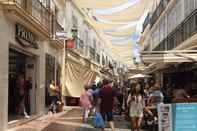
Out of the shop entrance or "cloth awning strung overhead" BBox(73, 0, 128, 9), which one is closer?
"cloth awning strung overhead" BBox(73, 0, 128, 9)

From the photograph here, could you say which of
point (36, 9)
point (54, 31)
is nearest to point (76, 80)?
point (54, 31)

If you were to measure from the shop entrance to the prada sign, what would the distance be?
0.71 meters

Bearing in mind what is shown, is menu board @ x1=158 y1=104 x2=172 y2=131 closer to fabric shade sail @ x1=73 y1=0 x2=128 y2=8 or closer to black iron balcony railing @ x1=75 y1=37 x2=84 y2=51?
fabric shade sail @ x1=73 y1=0 x2=128 y2=8

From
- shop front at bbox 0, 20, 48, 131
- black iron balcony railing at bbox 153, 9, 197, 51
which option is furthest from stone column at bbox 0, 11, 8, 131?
black iron balcony railing at bbox 153, 9, 197, 51

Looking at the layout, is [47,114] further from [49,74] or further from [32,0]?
[32,0]

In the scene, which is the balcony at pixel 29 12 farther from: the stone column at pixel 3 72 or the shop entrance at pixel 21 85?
the shop entrance at pixel 21 85

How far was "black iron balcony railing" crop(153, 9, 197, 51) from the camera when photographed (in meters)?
23.8

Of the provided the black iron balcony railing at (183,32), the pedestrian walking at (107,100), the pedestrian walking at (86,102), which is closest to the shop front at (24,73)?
the pedestrian walking at (86,102)

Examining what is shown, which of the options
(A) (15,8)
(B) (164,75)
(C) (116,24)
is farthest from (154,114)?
(B) (164,75)

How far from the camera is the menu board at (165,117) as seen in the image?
1223cm

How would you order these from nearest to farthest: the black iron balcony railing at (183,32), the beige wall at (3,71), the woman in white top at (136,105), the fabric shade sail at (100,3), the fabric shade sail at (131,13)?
the woman in white top at (136,105)
the beige wall at (3,71)
the fabric shade sail at (100,3)
the black iron balcony railing at (183,32)
the fabric shade sail at (131,13)

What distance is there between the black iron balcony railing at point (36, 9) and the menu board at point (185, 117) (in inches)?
313

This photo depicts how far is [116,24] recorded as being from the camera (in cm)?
3331

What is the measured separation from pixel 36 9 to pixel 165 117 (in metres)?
12.6
